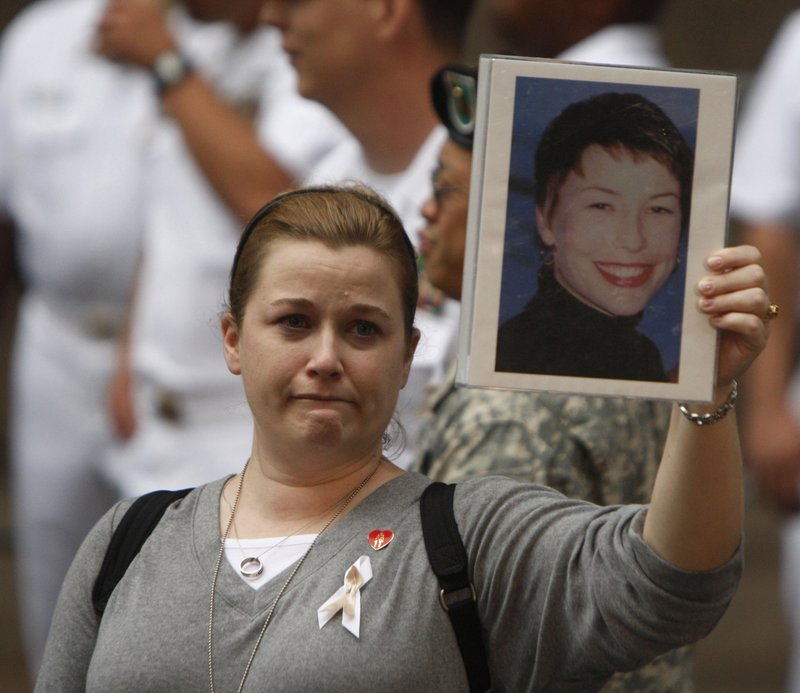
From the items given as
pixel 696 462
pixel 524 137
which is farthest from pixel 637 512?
pixel 524 137

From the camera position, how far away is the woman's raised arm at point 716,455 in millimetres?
1820

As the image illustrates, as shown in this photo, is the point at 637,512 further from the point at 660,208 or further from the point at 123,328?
the point at 123,328

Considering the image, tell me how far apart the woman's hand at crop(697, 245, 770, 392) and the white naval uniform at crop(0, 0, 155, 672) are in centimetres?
275

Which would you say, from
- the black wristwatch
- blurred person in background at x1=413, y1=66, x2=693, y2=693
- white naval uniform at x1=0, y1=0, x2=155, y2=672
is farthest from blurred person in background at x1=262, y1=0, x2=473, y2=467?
white naval uniform at x1=0, y1=0, x2=155, y2=672

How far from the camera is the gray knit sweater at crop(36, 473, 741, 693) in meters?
1.88

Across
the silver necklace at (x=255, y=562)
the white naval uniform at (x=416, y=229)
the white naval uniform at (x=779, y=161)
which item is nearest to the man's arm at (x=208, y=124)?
the white naval uniform at (x=416, y=229)

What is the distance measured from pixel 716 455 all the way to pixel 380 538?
0.45 metres

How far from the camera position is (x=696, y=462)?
1.83m

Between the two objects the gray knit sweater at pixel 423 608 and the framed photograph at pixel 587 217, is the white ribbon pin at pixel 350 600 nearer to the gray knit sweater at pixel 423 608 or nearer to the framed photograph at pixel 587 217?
the gray knit sweater at pixel 423 608

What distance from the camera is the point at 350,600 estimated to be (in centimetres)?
198

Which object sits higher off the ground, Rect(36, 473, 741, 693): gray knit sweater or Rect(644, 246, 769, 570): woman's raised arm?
Rect(644, 246, 769, 570): woman's raised arm

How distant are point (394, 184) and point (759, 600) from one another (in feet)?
12.1

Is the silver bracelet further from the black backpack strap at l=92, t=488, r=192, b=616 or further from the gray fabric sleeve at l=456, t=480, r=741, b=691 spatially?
the black backpack strap at l=92, t=488, r=192, b=616

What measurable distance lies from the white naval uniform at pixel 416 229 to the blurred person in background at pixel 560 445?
0.14 metres
